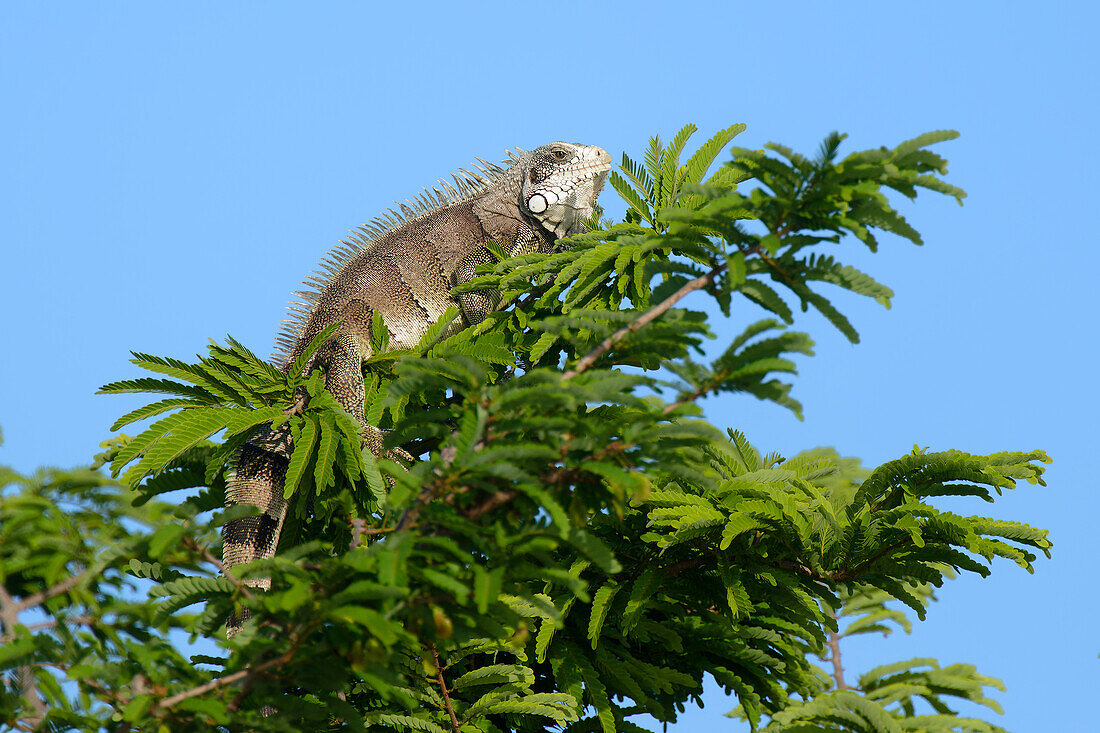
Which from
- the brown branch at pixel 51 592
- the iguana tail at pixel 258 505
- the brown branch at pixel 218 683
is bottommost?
the brown branch at pixel 218 683

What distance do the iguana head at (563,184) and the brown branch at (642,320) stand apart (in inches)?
206

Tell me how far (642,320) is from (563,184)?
18.6ft

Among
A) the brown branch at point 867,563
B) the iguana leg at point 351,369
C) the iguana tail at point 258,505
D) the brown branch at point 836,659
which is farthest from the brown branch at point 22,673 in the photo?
the brown branch at point 836,659

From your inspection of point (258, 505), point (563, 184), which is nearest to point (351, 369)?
point (258, 505)

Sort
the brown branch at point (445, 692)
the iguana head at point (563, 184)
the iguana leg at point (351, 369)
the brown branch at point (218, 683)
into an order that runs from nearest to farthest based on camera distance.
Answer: the brown branch at point (218, 683) → the brown branch at point (445, 692) → the iguana leg at point (351, 369) → the iguana head at point (563, 184)

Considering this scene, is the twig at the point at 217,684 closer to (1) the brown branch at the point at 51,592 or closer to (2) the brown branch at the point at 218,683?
(2) the brown branch at the point at 218,683

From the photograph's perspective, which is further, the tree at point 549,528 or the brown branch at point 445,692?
the brown branch at point 445,692

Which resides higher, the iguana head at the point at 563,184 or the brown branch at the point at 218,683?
the iguana head at the point at 563,184

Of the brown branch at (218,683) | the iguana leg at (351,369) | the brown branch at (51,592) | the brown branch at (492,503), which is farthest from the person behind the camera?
the iguana leg at (351,369)

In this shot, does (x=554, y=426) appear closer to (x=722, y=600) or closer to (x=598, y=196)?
(x=722, y=600)

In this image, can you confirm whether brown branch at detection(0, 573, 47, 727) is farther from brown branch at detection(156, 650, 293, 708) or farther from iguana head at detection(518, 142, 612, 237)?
iguana head at detection(518, 142, 612, 237)

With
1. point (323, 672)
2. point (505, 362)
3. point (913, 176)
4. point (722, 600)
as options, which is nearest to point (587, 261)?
point (505, 362)

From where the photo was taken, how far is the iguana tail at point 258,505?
770 cm

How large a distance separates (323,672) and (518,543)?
3.09 feet
